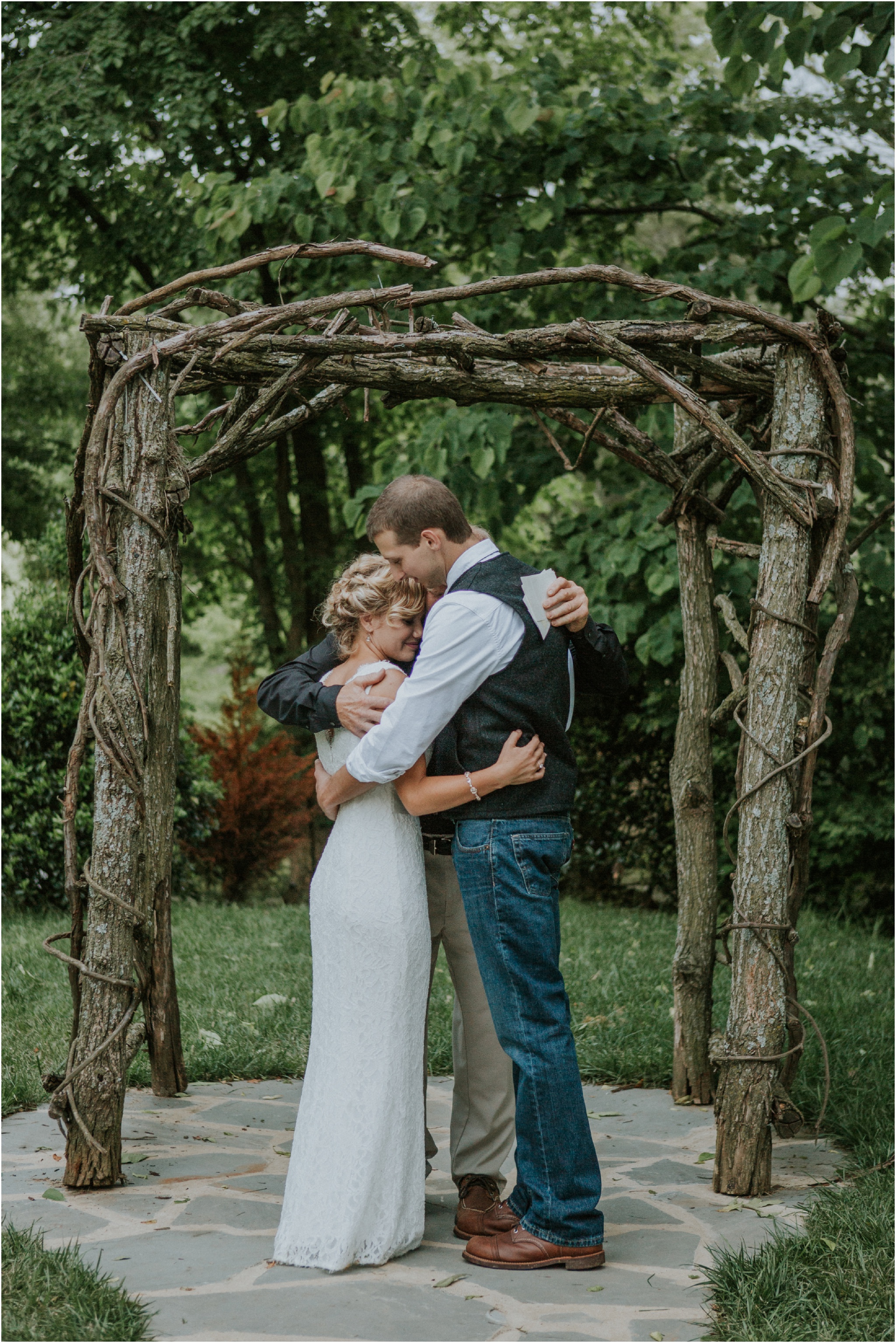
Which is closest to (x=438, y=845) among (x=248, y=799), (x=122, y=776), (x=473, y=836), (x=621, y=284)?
(x=473, y=836)

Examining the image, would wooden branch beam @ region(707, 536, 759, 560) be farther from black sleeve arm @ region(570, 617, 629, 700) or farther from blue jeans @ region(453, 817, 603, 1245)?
blue jeans @ region(453, 817, 603, 1245)

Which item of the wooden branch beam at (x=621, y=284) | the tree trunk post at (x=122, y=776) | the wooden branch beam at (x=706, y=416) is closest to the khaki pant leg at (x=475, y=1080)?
the tree trunk post at (x=122, y=776)

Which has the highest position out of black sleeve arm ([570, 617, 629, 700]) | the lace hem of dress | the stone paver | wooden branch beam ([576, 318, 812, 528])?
wooden branch beam ([576, 318, 812, 528])

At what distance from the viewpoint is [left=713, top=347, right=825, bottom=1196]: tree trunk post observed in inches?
148

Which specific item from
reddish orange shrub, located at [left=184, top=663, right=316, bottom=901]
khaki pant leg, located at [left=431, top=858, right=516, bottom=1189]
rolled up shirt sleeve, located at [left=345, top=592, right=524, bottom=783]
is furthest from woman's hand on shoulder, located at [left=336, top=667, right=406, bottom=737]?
reddish orange shrub, located at [left=184, top=663, right=316, bottom=901]

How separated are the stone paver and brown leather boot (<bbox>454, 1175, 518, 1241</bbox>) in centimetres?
6

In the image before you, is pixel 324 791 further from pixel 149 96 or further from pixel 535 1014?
pixel 149 96

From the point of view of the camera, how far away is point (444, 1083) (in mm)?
5066

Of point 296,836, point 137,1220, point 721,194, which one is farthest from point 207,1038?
point 721,194

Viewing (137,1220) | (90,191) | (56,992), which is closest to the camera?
(137,1220)

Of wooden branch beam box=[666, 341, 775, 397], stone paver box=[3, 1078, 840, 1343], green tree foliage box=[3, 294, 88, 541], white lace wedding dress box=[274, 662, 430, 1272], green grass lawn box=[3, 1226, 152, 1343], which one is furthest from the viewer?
green tree foliage box=[3, 294, 88, 541]

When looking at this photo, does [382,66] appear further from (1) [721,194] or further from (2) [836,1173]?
(2) [836,1173]

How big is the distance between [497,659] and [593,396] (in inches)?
49.5

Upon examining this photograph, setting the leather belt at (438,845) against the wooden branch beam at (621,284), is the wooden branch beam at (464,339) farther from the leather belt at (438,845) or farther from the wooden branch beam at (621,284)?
the leather belt at (438,845)
